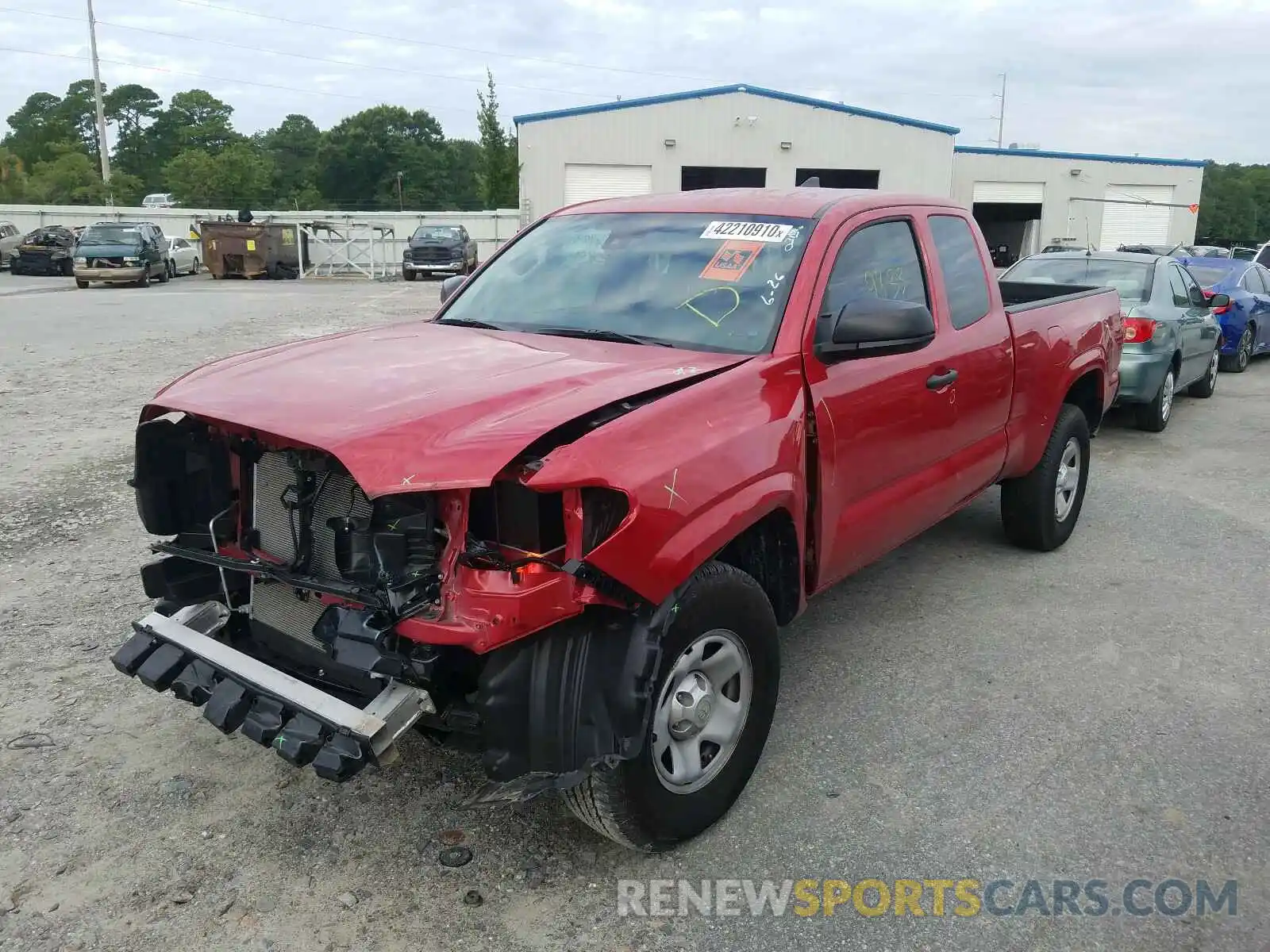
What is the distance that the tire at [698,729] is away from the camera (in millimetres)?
2805

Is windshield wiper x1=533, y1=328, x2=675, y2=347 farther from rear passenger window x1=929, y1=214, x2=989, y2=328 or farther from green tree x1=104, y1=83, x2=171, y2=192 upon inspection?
green tree x1=104, y1=83, x2=171, y2=192

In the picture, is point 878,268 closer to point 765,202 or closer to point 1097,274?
point 765,202

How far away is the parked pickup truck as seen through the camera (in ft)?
8.64

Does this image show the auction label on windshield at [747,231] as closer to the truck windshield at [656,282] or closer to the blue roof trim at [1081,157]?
the truck windshield at [656,282]

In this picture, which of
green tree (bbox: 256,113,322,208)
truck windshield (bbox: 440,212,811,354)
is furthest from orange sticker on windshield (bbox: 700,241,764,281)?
green tree (bbox: 256,113,322,208)

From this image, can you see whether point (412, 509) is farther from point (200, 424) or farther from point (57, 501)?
point (57, 501)

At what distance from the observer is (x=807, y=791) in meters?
3.44

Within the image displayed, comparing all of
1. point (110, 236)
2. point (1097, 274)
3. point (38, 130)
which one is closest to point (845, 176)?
point (110, 236)

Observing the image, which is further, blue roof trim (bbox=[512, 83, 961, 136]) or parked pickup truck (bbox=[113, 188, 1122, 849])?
blue roof trim (bbox=[512, 83, 961, 136])

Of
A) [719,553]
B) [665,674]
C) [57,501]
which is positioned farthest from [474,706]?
[57,501]

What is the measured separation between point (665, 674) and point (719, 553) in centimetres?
58

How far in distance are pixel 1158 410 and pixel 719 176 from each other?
29773 millimetres

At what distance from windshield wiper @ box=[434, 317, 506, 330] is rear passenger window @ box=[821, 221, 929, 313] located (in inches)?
51.6

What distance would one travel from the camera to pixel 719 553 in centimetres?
328
